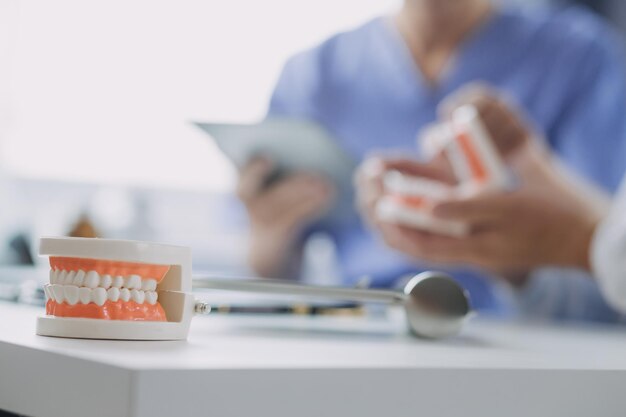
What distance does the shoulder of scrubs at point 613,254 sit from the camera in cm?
150

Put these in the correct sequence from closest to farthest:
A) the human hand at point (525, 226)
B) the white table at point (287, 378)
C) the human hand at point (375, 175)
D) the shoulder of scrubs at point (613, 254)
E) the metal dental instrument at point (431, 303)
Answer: the white table at point (287, 378) → the metal dental instrument at point (431, 303) → the shoulder of scrubs at point (613, 254) → the human hand at point (525, 226) → the human hand at point (375, 175)

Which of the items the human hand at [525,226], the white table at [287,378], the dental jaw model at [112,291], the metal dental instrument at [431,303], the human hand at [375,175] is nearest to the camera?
the white table at [287,378]

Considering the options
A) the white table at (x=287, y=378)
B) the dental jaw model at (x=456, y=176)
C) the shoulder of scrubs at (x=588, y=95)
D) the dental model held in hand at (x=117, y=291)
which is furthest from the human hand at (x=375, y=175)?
the dental model held in hand at (x=117, y=291)

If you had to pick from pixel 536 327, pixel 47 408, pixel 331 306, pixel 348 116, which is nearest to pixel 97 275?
pixel 47 408

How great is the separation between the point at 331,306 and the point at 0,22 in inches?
39.2

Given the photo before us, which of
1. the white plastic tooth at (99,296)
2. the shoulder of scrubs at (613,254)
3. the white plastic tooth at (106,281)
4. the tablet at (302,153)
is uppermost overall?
the tablet at (302,153)

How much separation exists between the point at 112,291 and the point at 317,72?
1.23 m

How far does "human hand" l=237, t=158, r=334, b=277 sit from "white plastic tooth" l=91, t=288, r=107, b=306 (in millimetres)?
1139

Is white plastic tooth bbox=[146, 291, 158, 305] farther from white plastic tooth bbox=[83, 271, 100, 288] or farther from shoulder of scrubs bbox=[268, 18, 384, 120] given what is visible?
shoulder of scrubs bbox=[268, 18, 384, 120]

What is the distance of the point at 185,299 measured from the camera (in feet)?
2.23

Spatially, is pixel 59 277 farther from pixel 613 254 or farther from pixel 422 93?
pixel 422 93

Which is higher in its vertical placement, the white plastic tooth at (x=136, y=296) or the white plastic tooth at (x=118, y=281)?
the white plastic tooth at (x=118, y=281)

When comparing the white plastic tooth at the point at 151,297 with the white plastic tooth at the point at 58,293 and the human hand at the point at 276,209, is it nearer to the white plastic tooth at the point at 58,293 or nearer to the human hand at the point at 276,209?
the white plastic tooth at the point at 58,293

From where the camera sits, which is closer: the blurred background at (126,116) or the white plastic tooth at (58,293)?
the white plastic tooth at (58,293)
